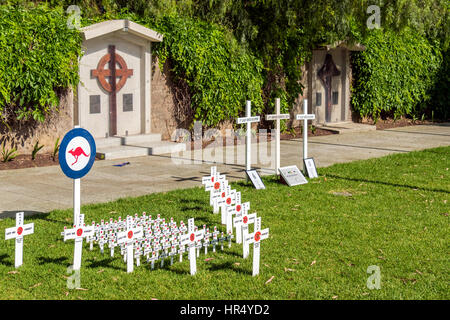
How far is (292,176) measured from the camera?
11.5 meters

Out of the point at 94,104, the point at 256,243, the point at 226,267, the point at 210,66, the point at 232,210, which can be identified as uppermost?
the point at 210,66

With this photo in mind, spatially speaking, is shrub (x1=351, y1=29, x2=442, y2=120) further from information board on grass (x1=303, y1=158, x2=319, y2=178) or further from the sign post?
the sign post

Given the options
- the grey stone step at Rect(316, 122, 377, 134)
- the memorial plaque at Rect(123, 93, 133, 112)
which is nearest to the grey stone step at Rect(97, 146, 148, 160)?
the memorial plaque at Rect(123, 93, 133, 112)

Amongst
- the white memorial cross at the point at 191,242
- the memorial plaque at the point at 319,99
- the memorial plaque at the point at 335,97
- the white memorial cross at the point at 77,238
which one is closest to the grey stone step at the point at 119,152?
the white memorial cross at the point at 77,238

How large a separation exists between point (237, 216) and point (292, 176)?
4491mm

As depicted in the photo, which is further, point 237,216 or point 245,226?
point 237,216

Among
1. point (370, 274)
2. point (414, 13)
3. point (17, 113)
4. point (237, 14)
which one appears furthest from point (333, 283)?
point (414, 13)

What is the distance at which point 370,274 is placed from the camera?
22.0 ft

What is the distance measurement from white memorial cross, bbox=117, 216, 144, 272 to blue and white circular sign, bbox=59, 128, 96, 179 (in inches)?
53.7

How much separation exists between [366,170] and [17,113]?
6889 mm

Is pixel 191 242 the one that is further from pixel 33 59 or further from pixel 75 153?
pixel 33 59

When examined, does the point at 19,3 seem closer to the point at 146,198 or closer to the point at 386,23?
the point at 146,198

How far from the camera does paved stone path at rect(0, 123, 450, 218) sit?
10406 mm

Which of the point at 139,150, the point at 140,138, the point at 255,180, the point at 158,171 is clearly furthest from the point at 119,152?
the point at 255,180
